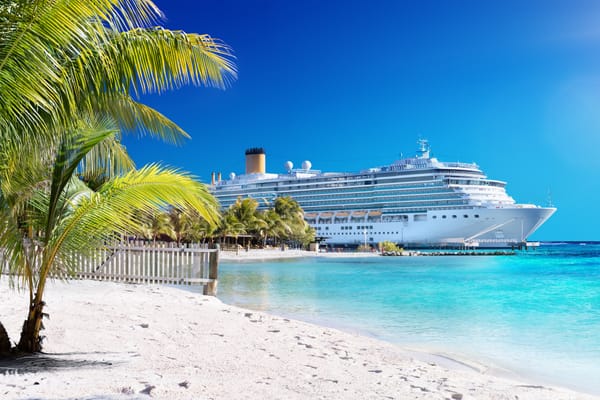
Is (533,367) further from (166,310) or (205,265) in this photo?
(205,265)

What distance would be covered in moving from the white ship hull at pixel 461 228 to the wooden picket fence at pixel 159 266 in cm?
6060

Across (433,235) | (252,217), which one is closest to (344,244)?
(433,235)

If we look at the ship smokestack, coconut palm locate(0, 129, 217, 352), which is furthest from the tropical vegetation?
the ship smokestack

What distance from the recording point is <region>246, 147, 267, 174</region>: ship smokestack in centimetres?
9403

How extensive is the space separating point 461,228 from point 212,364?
67.4 m

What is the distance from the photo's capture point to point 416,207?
7175 cm

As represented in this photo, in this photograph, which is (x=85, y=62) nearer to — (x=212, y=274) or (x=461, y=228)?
(x=212, y=274)

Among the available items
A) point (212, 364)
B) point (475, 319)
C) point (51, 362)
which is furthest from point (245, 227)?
point (51, 362)

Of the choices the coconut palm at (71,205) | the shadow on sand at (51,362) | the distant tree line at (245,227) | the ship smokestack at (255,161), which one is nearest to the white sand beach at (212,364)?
the shadow on sand at (51,362)

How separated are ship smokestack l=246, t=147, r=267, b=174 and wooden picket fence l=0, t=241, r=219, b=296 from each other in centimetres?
8208

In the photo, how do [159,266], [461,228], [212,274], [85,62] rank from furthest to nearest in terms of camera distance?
1. [461,228]
2. [159,266]
3. [212,274]
4. [85,62]

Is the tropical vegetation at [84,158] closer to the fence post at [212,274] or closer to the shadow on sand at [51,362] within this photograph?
the shadow on sand at [51,362]

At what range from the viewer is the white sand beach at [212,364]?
13.1ft

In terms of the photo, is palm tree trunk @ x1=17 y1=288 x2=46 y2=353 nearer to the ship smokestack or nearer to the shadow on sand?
the shadow on sand
